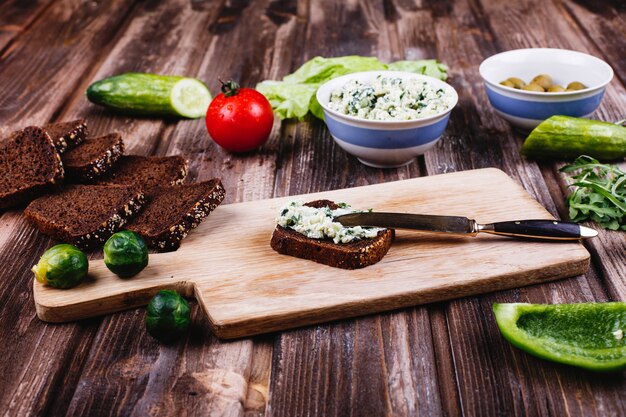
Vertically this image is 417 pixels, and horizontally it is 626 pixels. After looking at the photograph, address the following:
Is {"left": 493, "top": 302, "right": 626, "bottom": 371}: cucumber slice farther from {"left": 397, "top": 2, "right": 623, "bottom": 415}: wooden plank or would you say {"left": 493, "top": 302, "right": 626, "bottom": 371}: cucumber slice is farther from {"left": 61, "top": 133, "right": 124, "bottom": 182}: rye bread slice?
{"left": 61, "top": 133, "right": 124, "bottom": 182}: rye bread slice

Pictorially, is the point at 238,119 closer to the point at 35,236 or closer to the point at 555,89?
the point at 35,236

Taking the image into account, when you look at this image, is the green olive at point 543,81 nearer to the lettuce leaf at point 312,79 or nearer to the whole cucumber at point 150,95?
the lettuce leaf at point 312,79

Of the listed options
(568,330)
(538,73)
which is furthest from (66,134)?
(538,73)

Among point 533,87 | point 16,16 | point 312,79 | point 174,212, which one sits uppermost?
point 174,212

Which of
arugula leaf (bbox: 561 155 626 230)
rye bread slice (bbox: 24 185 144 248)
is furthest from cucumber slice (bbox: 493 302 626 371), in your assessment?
rye bread slice (bbox: 24 185 144 248)

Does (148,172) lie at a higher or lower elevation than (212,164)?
higher

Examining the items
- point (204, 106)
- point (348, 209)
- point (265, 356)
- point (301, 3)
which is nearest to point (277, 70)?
point (204, 106)
